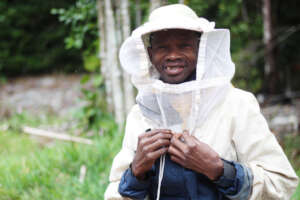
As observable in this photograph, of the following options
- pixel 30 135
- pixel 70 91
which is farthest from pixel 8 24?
pixel 30 135

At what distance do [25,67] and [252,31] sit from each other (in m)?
6.65

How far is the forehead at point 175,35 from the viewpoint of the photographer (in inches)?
79.7

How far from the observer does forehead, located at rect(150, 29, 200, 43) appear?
2.02 metres

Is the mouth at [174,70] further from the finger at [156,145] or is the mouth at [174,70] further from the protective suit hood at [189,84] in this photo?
the finger at [156,145]

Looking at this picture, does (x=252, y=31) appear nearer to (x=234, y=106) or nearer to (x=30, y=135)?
(x=30, y=135)

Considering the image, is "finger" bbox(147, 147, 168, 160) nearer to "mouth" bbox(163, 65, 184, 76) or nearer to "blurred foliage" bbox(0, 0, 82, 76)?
"mouth" bbox(163, 65, 184, 76)

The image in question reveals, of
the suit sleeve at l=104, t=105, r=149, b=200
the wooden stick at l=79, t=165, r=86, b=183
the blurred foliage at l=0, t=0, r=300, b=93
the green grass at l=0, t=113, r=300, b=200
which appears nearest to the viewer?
the suit sleeve at l=104, t=105, r=149, b=200

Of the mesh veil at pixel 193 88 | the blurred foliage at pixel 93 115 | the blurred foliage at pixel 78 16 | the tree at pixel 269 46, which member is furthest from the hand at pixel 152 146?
the tree at pixel 269 46

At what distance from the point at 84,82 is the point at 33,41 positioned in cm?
670

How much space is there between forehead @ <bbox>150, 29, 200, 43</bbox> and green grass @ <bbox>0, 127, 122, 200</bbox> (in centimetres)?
196

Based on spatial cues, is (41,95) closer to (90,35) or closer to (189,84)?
(90,35)

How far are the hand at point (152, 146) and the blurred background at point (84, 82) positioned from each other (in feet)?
5.93

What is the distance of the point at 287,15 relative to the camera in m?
9.53

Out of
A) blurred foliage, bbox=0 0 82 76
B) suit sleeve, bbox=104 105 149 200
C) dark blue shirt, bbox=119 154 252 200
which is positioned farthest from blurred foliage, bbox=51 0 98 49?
blurred foliage, bbox=0 0 82 76
